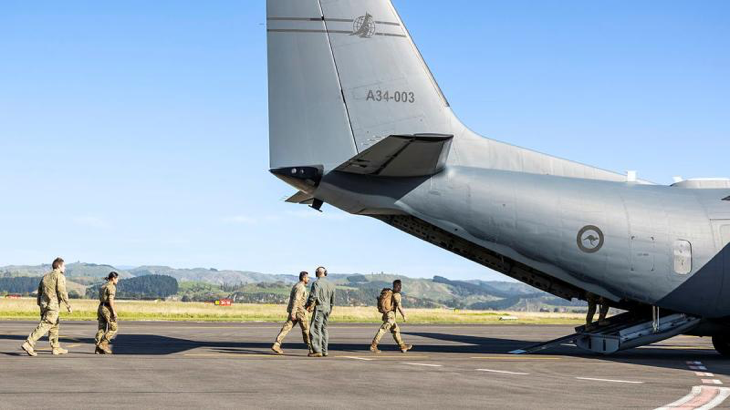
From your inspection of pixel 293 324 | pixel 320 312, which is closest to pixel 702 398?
pixel 320 312

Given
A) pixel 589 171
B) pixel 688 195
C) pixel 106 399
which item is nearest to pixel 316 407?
pixel 106 399

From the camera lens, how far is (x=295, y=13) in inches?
817

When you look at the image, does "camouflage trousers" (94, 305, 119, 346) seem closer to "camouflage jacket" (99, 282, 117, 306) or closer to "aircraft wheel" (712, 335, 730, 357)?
"camouflage jacket" (99, 282, 117, 306)

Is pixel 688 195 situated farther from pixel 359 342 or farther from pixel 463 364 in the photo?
pixel 359 342

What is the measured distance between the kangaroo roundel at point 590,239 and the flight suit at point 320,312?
21.2 ft

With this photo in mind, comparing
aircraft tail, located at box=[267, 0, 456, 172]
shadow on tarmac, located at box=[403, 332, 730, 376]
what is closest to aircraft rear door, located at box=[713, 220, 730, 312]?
shadow on tarmac, located at box=[403, 332, 730, 376]

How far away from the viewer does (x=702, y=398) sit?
43.8ft

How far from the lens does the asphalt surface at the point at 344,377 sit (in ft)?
40.7

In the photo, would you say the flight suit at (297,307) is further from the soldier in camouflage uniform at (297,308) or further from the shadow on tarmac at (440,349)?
the shadow on tarmac at (440,349)

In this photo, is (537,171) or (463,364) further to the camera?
(537,171)

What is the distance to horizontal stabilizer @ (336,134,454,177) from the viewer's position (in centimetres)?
1844

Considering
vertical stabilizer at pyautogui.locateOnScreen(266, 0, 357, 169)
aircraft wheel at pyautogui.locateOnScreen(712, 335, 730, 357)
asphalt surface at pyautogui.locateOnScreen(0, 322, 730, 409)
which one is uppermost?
vertical stabilizer at pyautogui.locateOnScreen(266, 0, 357, 169)

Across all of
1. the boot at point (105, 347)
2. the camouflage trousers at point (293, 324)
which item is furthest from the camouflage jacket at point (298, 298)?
the boot at point (105, 347)

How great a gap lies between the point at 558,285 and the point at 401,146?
6796mm
